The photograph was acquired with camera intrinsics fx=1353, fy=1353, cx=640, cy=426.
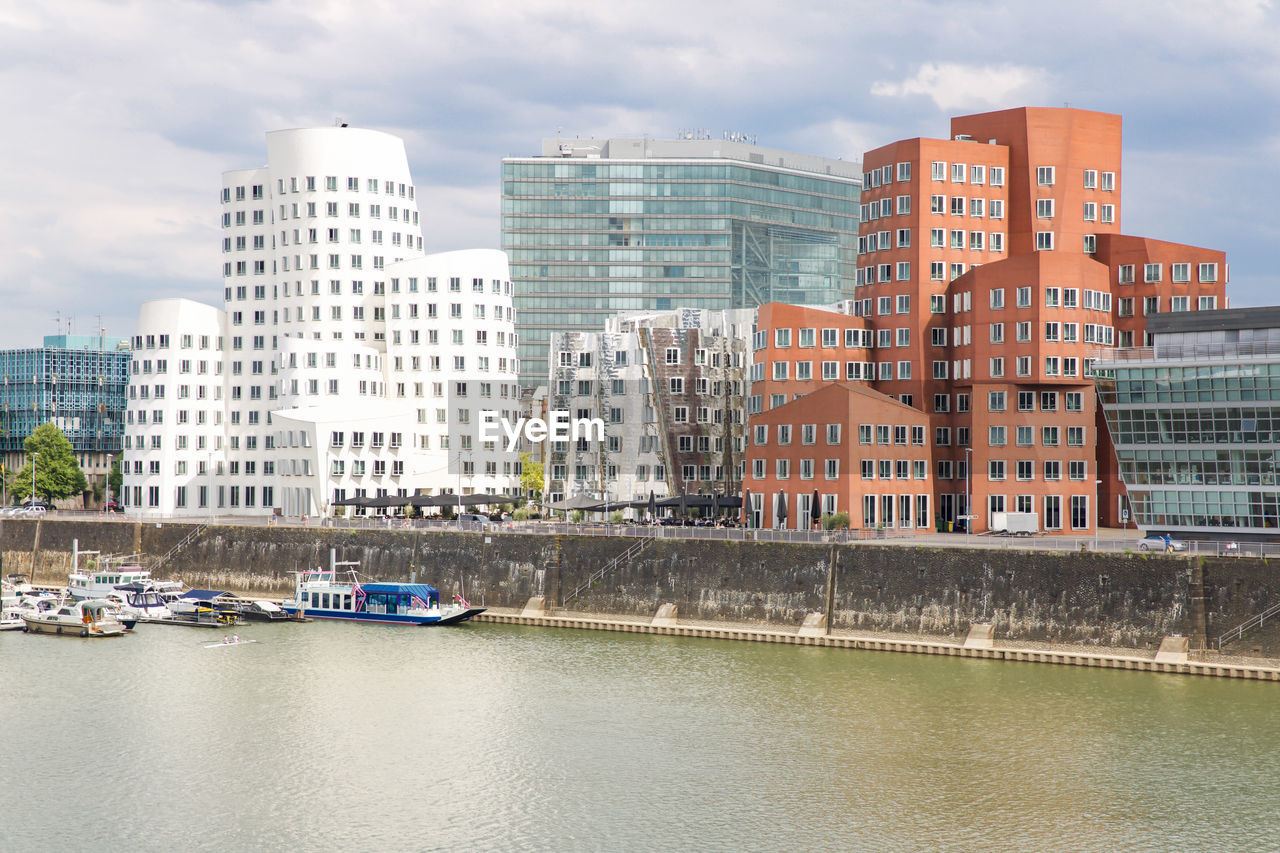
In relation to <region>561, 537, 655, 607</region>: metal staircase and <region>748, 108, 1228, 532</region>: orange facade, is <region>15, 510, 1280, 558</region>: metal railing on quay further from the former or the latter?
<region>748, 108, 1228, 532</region>: orange facade

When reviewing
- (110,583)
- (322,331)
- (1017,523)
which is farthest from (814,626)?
(322,331)

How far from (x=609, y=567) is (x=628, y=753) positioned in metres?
42.8

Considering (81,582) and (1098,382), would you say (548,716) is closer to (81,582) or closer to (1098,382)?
(1098,382)

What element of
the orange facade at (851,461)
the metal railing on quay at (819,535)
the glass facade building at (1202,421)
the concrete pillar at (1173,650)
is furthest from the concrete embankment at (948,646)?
the orange facade at (851,461)

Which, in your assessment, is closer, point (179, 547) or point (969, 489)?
point (969, 489)

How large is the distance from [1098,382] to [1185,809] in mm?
49939

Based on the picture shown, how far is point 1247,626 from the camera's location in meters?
83.8

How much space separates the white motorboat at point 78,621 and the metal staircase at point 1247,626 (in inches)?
3211

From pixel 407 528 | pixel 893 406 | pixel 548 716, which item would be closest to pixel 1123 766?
pixel 548 716

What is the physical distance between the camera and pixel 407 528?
125 m

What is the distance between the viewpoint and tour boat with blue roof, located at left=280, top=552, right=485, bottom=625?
4385 inches

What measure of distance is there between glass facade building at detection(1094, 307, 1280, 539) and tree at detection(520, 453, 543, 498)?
271 feet

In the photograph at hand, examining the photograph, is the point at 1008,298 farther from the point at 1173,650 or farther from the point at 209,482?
the point at 209,482

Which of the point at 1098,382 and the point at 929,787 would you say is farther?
the point at 1098,382
